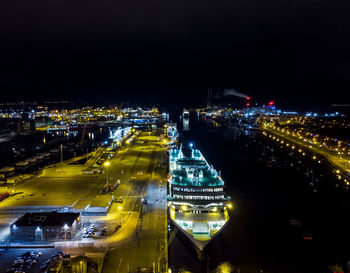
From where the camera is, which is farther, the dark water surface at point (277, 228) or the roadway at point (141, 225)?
the dark water surface at point (277, 228)

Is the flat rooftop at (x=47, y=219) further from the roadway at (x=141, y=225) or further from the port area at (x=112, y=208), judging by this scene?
the roadway at (x=141, y=225)

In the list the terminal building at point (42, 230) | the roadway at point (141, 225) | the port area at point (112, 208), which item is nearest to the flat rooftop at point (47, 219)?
the terminal building at point (42, 230)

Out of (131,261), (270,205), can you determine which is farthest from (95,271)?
(270,205)

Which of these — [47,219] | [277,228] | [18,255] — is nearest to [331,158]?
[277,228]

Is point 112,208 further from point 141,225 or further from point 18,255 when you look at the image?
point 18,255

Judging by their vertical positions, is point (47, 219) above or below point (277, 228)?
above

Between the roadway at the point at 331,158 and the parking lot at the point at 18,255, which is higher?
the roadway at the point at 331,158
